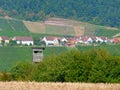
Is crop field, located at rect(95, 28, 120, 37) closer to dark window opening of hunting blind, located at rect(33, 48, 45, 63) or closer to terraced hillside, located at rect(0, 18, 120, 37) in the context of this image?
terraced hillside, located at rect(0, 18, 120, 37)

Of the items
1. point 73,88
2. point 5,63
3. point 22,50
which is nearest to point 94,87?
point 73,88

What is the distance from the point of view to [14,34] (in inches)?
5650

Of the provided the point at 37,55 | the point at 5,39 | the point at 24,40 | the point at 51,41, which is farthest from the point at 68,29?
the point at 37,55

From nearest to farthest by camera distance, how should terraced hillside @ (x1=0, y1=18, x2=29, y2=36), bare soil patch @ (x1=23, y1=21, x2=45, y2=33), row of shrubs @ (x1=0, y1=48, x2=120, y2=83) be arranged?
row of shrubs @ (x1=0, y1=48, x2=120, y2=83)
terraced hillside @ (x1=0, y1=18, x2=29, y2=36)
bare soil patch @ (x1=23, y1=21, x2=45, y2=33)

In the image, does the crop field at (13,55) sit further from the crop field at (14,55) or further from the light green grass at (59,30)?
the light green grass at (59,30)

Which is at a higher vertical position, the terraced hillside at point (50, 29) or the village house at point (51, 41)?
the terraced hillside at point (50, 29)

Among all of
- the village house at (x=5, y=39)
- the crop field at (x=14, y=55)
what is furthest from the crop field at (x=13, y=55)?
the village house at (x=5, y=39)

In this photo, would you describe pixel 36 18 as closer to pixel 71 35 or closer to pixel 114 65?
pixel 71 35

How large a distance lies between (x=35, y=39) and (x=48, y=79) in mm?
103877

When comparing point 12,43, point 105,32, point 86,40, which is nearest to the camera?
point 12,43

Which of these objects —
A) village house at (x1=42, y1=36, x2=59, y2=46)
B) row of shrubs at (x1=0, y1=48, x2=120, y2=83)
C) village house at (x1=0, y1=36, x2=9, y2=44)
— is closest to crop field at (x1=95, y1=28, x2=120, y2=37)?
village house at (x1=42, y1=36, x2=59, y2=46)

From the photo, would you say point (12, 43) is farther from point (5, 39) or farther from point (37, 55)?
point (37, 55)

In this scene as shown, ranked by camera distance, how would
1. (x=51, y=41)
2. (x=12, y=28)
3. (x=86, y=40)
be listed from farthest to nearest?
(x=12, y=28)
(x=86, y=40)
(x=51, y=41)

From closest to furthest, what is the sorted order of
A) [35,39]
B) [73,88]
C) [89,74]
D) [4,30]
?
[73,88] → [89,74] → [35,39] → [4,30]
